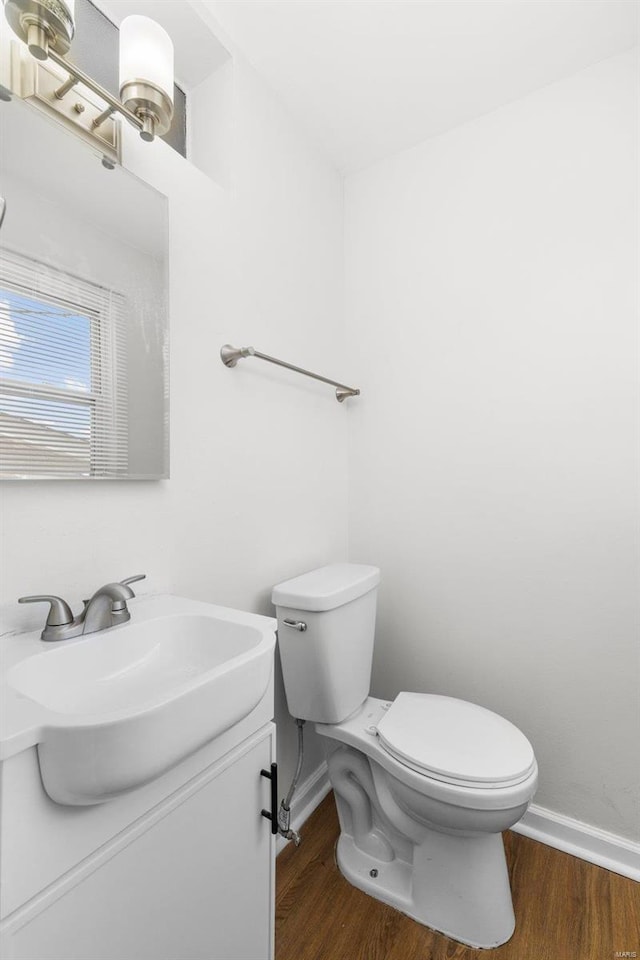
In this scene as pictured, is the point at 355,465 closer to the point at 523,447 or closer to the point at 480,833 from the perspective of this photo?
the point at 523,447

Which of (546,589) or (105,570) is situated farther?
(546,589)

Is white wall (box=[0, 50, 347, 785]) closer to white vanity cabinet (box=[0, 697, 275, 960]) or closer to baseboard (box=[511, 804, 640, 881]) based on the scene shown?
white vanity cabinet (box=[0, 697, 275, 960])

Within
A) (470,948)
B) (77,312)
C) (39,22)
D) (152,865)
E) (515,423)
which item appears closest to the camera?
(152,865)

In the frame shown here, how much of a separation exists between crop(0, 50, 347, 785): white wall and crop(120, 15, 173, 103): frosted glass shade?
154 mm

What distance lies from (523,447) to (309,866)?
1.44 m

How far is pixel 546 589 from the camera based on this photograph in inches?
58.6

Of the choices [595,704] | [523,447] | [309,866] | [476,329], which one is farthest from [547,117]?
[309,866]

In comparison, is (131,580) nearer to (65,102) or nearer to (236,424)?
(236,424)

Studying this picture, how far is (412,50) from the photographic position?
136 cm

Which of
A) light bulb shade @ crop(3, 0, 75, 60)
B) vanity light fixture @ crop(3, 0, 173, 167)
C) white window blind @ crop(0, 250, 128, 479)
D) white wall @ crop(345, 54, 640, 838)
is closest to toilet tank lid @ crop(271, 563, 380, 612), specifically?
white wall @ crop(345, 54, 640, 838)

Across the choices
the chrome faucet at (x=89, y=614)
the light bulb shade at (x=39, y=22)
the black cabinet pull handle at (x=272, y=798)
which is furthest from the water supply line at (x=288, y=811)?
the light bulb shade at (x=39, y=22)

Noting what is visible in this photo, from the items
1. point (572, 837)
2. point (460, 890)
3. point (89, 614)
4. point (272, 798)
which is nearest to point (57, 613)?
point (89, 614)

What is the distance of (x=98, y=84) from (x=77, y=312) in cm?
47

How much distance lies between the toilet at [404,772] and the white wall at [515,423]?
30 cm
